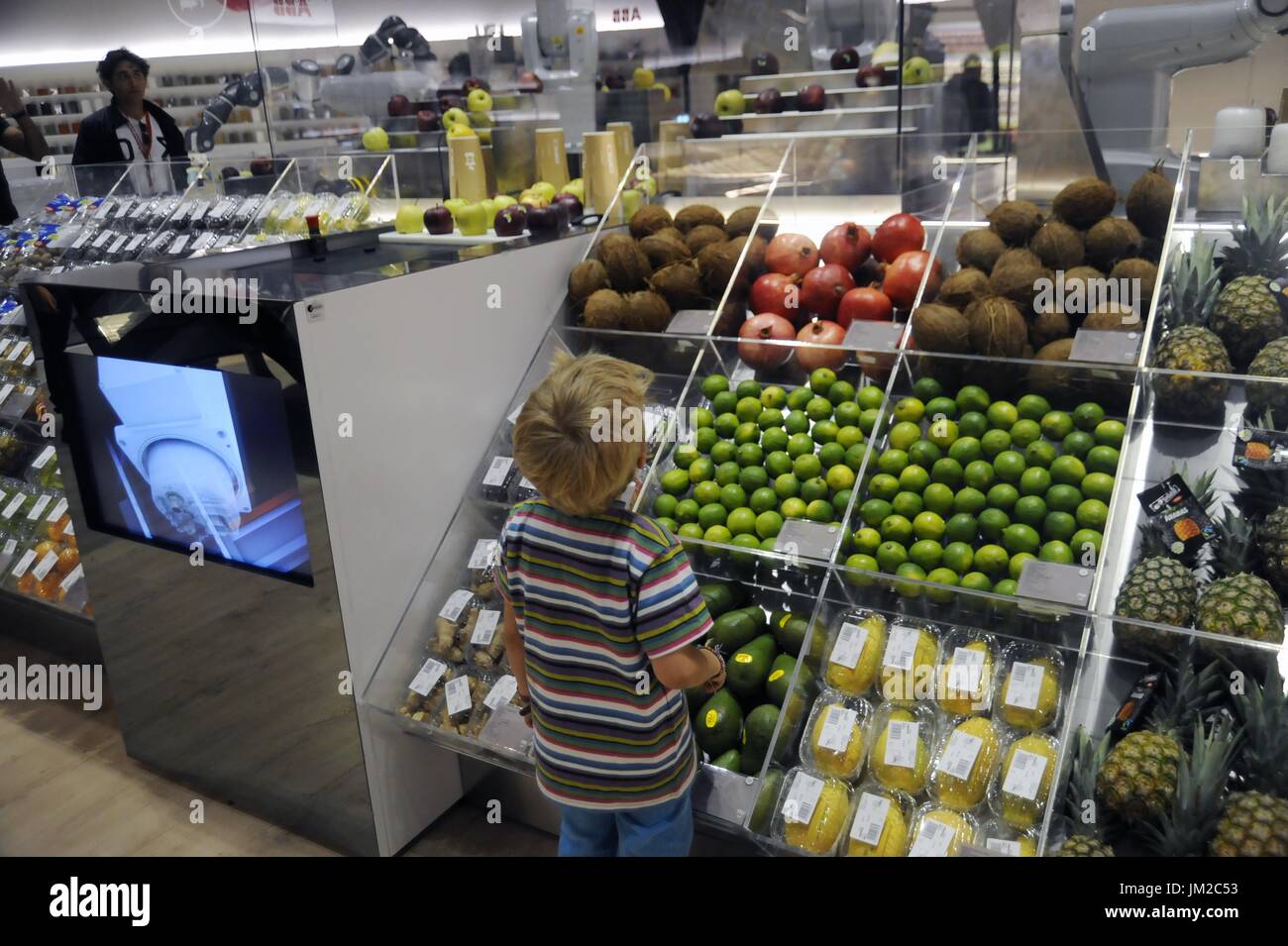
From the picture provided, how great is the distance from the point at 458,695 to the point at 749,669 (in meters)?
0.76

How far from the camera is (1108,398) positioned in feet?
7.64

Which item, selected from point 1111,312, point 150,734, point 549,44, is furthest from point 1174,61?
point 549,44

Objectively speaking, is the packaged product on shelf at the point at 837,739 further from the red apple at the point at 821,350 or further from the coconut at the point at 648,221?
the coconut at the point at 648,221

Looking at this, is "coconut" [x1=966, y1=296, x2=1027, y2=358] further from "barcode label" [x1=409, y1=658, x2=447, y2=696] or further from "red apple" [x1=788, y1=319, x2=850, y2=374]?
"barcode label" [x1=409, y1=658, x2=447, y2=696]

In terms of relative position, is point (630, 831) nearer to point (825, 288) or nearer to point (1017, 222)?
point (825, 288)

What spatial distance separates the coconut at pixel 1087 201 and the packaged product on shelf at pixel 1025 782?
140 centimetres

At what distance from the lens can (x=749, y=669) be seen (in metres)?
2.18

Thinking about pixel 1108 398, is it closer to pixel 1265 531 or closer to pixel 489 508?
pixel 1265 531

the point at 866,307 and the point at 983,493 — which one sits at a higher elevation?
the point at 866,307

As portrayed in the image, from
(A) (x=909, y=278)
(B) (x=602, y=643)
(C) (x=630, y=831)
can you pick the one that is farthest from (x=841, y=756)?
(A) (x=909, y=278)

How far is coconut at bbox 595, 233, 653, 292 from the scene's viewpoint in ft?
9.93

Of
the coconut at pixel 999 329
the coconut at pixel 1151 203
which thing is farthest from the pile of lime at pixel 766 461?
the coconut at pixel 1151 203

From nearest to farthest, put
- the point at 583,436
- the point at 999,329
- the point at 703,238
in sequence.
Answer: the point at 583,436
the point at 999,329
the point at 703,238
